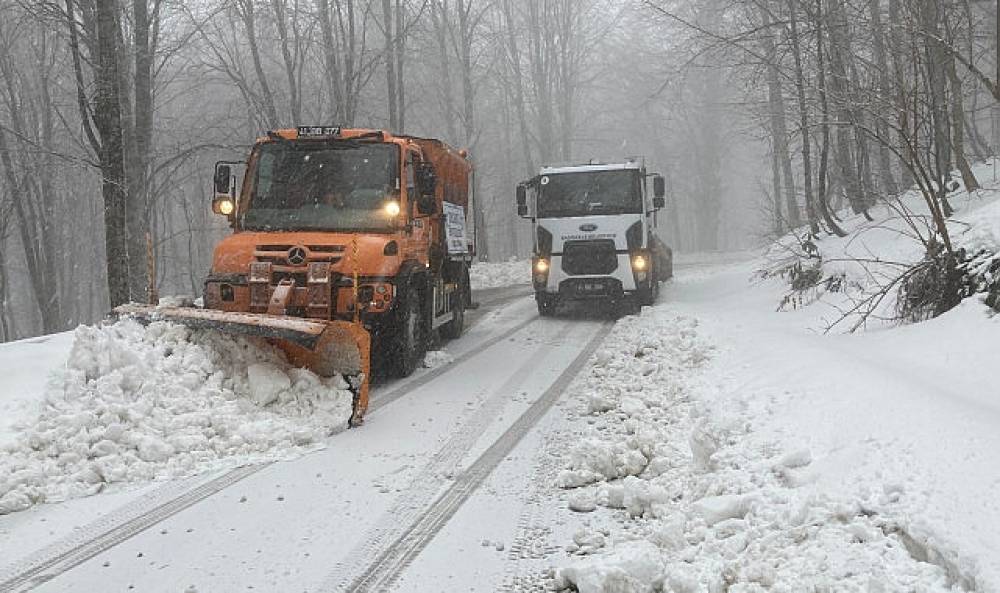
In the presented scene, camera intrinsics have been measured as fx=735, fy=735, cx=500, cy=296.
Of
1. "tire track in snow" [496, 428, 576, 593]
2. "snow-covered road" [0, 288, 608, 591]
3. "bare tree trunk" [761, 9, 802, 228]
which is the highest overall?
"bare tree trunk" [761, 9, 802, 228]

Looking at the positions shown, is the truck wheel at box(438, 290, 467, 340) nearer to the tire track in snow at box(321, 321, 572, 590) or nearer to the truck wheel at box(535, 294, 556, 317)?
the truck wheel at box(535, 294, 556, 317)

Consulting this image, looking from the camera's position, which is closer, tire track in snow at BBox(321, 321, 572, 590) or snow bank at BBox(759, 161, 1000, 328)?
tire track in snow at BBox(321, 321, 572, 590)

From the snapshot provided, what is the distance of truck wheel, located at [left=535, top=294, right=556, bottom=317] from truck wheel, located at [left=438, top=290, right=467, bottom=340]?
241 centimetres

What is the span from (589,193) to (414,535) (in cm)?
1052

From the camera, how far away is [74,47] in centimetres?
1234

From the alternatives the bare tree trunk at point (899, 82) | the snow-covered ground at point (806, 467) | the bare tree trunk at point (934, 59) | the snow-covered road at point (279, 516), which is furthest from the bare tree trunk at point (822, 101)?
the snow-covered road at point (279, 516)

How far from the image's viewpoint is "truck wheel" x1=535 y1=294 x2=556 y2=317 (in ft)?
47.2

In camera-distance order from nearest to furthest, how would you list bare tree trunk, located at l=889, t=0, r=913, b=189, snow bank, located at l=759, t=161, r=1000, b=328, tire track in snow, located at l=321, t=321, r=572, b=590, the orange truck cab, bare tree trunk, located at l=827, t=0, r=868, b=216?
1. tire track in snow, located at l=321, t=321, r=572, b=590
2. bare tree trunk, located at l=889, t=0, r=913, b=189
3. snow bank, located at l=759, t=161, r=1000, b=328
4. the orange truck cab
5. bare tree trunk, located at l=827, t=0, r=868, b=216

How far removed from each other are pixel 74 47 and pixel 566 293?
9.51 meters

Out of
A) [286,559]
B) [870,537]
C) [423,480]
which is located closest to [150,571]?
[286,559]

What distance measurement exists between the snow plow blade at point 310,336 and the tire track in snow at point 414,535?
1.39 m

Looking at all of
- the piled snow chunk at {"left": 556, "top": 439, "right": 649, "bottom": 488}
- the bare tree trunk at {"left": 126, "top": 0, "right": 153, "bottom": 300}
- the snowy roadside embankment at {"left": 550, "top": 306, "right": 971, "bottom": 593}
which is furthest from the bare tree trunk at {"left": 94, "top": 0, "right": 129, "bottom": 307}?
the piled snow chunk at {"left": 556, "top": 439, "right": 649, "bottom": 488}

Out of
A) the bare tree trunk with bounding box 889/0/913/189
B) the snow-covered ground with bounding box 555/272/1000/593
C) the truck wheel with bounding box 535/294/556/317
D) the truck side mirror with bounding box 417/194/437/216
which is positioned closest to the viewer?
the snow-covered ground with bounding box 555/272/1000/593

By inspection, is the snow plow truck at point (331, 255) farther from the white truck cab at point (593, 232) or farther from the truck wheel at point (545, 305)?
the truck wheel at point (545, 305)
